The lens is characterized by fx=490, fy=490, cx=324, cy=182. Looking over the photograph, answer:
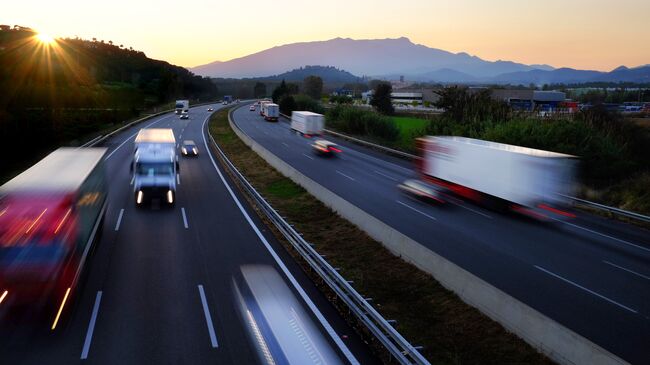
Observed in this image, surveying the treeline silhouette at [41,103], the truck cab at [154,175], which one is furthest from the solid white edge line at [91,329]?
the treeline silhouette at [41,103]

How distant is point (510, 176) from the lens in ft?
72.8

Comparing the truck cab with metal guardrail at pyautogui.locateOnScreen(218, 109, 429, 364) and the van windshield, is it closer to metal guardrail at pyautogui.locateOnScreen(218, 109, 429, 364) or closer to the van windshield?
the van windshield

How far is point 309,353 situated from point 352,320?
2030 millimetres

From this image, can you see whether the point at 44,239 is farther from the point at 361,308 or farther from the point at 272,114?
the point at 272,114

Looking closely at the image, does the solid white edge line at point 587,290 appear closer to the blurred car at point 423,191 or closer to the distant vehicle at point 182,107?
the blurred car at point 423,191

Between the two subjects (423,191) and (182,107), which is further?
(182,107)

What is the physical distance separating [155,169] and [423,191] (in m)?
13.9

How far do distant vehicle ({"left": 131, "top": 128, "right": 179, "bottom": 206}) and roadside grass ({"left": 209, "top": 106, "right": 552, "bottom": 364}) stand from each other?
220 inches

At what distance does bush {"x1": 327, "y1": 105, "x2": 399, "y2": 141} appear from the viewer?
65.1 metres

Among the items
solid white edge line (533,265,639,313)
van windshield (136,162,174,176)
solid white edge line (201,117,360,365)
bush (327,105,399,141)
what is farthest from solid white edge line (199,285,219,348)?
bush (327,105,399,141)

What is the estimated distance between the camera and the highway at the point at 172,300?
34.0 feet

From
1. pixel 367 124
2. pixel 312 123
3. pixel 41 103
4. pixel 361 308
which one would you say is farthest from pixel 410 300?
pixel 41 103

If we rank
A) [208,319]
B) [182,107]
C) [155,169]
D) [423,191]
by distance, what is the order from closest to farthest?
[208,319], [155,169], [423,191], [182,107]

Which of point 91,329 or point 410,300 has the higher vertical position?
point 91,329
